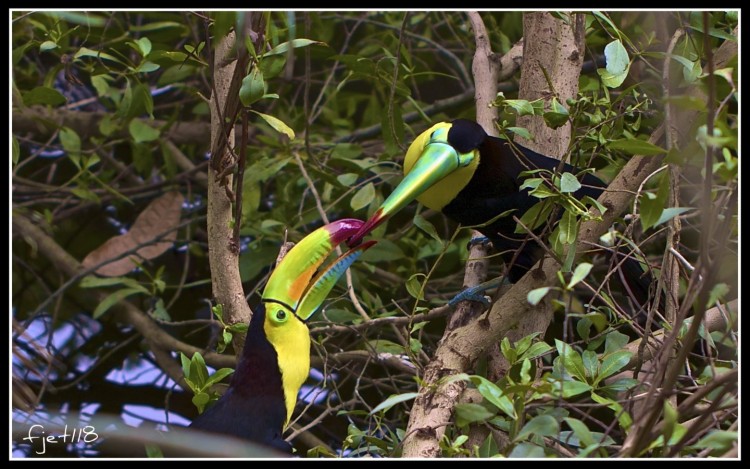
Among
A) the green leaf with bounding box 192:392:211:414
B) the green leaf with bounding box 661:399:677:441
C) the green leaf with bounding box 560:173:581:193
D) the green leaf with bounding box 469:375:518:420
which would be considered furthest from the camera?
the green leaf with bounding box 192:392:211:414

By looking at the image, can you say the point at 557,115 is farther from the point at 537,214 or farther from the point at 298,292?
the point at 298,292

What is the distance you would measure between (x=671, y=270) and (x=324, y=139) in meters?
1.17

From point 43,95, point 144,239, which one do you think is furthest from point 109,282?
point 43,95

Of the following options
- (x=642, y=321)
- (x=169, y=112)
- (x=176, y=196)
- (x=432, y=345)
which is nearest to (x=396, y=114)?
(x=432, y=345)

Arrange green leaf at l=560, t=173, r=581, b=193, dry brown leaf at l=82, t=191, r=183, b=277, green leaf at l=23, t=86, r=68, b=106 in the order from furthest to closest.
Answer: dry brown leaf at l=82, t=191, r=183, b=277 < green leaf at l=23, t=86, r=68, b=106 < green leaf at l=560, t=173, r=581, b=193

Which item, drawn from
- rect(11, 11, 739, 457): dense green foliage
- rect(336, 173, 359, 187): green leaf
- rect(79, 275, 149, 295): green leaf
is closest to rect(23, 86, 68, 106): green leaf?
rect(11, 11, 739, 457): dense green foliage

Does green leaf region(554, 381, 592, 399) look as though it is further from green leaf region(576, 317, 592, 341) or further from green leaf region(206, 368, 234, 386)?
green leaf region(206, 368, 234, 386)

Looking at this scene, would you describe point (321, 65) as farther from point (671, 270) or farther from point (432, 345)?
point (671, 270)

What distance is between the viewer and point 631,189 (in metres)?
1.40

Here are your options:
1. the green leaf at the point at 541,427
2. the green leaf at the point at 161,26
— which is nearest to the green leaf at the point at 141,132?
the green leaf at the point at 161,26

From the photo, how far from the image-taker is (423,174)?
1.62 meters

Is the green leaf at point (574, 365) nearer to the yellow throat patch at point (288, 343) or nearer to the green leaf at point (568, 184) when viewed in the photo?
the green leaf at point (568, 184)

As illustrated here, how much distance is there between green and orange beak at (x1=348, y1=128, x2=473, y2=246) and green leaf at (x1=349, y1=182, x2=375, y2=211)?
0.18m

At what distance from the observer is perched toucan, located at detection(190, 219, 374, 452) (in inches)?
58.1
